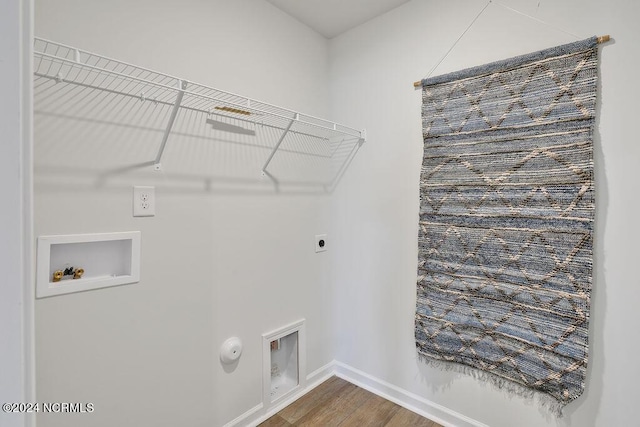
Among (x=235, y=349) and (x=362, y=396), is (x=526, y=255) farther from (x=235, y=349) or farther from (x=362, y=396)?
(x=235, y=349)

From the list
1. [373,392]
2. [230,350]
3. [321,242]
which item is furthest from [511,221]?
[230,350]

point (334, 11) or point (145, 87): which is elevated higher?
point (334, 11)

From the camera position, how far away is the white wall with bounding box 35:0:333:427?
107cm

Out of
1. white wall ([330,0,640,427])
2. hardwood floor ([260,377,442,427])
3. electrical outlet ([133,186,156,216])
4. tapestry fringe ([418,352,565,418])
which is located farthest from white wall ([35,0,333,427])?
tapestry fringe ([418,352,565,418])

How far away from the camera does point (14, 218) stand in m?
0.39

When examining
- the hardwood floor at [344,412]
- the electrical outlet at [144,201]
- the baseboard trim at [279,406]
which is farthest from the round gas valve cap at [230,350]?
the electrical outlet at [144,201]

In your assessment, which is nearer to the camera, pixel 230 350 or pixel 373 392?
pixel 230 350

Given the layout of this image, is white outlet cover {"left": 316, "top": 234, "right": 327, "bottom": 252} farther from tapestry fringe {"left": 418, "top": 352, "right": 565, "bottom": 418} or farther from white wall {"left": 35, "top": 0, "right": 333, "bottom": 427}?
tapestry fringe {"left": 418, "top": 352, "right": 565, "bottom": 418}

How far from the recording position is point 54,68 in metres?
1.04

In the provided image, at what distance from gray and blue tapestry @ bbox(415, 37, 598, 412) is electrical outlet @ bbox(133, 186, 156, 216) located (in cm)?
131

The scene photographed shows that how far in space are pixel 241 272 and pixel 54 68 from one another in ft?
3.57

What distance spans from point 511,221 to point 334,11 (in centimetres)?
152

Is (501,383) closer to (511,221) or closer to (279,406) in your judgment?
(511,221)

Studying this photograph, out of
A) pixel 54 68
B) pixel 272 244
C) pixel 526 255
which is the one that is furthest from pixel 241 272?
pixel 526 255
